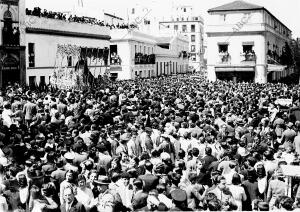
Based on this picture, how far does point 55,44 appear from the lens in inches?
1620

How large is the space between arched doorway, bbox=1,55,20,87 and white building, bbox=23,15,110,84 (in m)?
1.50

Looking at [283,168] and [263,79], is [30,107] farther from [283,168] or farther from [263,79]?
[263,79]

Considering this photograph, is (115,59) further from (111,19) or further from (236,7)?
(236,7)

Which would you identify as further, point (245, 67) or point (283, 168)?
point (245, 67)

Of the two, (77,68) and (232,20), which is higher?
(232,20)

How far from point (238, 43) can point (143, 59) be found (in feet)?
63.2

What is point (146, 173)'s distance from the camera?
937cm

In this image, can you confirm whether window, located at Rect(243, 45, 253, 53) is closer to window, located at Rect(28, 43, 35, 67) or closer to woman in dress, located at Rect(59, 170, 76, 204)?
window, located at Rect(28, 43, 35, 67)

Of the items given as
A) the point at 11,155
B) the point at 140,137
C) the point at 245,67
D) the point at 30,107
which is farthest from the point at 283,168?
the point at 245,67

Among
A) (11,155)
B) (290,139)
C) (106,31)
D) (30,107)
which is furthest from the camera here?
(106,31)

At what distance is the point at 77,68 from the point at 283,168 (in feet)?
75.3

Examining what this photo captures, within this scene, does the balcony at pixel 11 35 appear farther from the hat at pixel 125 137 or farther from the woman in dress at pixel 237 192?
the woman in dress at pixel 237 192

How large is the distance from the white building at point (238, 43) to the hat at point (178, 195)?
1601 inches

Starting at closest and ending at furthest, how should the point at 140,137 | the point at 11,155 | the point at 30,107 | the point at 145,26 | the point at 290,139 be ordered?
the point at 11,155
the point at 140,137
the point at 290,139
the point at 30,107
the point at 145,26
